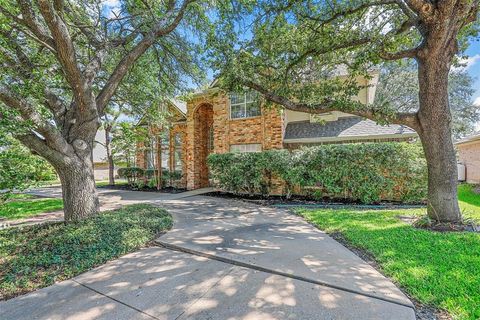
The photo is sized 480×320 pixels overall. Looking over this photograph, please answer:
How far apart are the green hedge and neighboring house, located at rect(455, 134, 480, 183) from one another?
26.9 feet

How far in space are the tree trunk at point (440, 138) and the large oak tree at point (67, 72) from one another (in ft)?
21.3

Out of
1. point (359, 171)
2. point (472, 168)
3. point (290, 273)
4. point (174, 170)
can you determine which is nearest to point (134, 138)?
point (174, 170)

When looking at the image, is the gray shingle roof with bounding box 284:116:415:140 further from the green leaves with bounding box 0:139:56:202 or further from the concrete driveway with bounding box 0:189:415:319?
the green leaves with bounding box 0:139:56:202

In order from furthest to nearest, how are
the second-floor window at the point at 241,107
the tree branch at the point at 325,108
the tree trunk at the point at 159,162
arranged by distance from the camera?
1. the tree trunk at the point at 159,162
2. the second-floor window at the point at 241,107
3. the tree branch at the point at 325,108

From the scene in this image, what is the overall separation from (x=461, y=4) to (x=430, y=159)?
10.6 feet

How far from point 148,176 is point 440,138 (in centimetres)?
1612

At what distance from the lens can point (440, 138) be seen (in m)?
5.25

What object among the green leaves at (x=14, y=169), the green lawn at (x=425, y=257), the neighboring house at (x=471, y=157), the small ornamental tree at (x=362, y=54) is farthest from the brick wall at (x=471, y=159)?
the green leaves at (x=14, y=169)

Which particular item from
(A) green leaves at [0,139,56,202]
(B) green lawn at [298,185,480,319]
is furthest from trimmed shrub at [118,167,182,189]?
(B) green lawn at [298,185,480,319]

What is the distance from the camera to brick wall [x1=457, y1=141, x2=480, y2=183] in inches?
533

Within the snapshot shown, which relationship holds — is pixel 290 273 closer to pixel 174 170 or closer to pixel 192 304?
pixel 192 304

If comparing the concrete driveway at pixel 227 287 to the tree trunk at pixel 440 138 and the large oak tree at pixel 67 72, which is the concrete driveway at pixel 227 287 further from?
the tree trunk at pixel 440 138

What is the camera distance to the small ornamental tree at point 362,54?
511cm

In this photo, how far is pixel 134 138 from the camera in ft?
47.1
